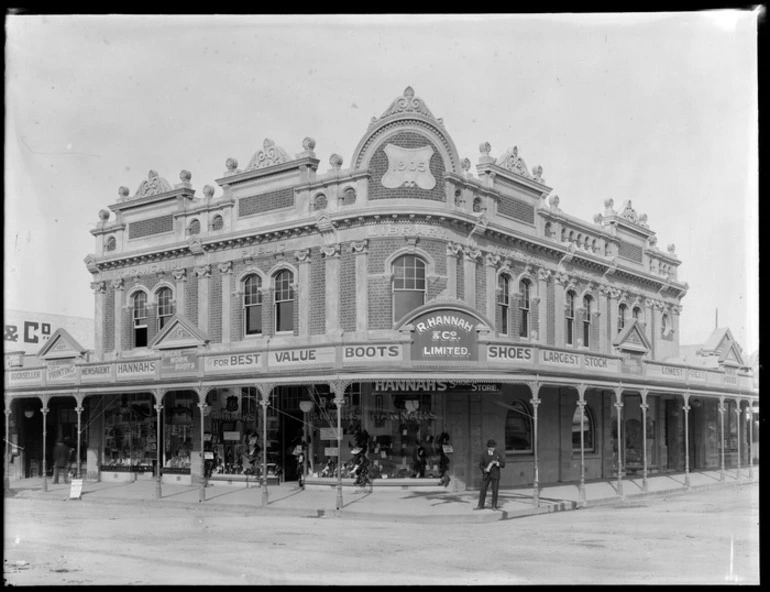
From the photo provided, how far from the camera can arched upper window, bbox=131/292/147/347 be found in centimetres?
3325

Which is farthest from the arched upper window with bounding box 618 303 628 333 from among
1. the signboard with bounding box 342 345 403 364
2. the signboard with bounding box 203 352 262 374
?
the signboard with bounding box 203 352 262 374

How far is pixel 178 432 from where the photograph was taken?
3091cm

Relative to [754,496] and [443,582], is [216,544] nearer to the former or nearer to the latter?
[443,582]

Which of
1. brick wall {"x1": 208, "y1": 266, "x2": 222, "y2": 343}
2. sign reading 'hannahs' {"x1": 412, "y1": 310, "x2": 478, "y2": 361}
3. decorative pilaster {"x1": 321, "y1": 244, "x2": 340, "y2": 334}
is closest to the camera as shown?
sign reading 'hannahs' {"x1": 412, "y1": 310, "x2": 478, "y2": 361}

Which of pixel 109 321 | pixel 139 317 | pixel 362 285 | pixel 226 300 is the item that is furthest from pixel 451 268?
pixel 109 321

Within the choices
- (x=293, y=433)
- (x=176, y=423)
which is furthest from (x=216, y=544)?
(x=176, y=423)

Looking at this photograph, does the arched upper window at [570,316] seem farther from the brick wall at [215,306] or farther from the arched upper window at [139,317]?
the arched upper window at [139,317]

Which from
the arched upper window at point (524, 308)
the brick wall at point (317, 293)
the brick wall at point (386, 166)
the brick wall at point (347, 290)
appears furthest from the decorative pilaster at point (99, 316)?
the arched upper window at point (524, 308)

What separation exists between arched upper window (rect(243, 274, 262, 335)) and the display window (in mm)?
4399

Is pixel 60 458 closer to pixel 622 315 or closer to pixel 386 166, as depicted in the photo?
pixel 386 166

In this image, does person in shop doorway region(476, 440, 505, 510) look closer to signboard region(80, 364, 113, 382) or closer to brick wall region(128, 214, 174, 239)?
signboard region(80, 364, 113, 382)

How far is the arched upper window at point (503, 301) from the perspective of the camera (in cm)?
2992

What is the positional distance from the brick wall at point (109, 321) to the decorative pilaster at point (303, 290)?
8634mm
